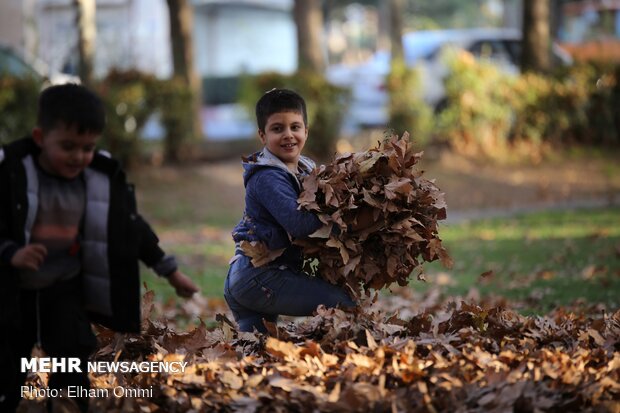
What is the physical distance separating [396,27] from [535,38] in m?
8.89

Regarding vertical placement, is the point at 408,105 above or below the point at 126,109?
below

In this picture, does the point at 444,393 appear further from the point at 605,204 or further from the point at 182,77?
the point at 182,77

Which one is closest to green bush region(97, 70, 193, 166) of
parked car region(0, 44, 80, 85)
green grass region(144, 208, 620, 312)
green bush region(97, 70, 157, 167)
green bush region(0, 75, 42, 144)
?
green bush region(97, 70, 157, 167)

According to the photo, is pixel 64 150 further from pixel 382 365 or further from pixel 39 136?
pixel 382 365

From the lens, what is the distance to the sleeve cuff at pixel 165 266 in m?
5.15

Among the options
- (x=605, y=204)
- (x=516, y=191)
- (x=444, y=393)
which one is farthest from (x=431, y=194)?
(x=516, y=191)

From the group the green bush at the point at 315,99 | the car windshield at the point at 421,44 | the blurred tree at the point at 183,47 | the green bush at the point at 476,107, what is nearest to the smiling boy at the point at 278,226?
the green bush at the point at 315,99

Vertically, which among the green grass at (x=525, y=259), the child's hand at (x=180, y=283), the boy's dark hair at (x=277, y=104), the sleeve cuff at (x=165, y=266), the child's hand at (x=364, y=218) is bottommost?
the green grass at (x=525, y=259)

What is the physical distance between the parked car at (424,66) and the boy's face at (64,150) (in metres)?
15.3

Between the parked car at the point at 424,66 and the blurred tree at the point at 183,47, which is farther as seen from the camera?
the parked car at the point at 424,66

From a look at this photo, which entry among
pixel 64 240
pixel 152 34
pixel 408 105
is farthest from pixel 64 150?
pixel 152 34

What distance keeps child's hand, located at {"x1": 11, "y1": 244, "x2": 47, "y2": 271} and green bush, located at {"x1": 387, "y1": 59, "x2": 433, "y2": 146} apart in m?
15.4

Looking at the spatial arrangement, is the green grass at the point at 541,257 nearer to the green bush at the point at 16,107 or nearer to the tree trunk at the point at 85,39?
the green bush at the point at 16,107

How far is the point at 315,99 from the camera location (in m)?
19.2
